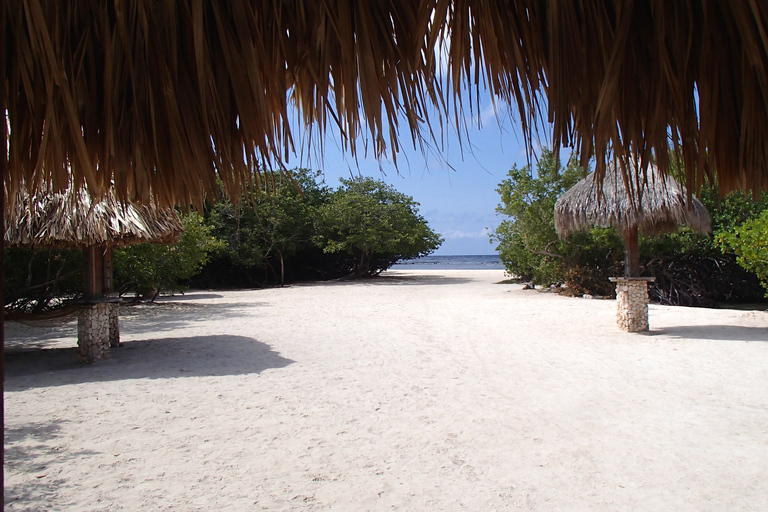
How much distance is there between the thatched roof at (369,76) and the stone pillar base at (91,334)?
4.89 meters

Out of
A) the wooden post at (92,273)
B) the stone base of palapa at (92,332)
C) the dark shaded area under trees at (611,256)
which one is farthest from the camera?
the dark shaded area under trees at (611,256)

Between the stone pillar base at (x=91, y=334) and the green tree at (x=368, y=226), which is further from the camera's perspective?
the green tree at (x=368, y=226)

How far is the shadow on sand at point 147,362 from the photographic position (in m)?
4.98

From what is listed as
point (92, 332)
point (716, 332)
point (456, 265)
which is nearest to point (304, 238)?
point (92, 332)

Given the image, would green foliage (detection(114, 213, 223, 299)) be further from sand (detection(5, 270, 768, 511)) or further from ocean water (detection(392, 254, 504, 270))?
ocean water (detection(392, 254, 504, 270))

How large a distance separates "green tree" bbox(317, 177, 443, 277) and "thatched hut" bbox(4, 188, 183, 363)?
41.9 ft

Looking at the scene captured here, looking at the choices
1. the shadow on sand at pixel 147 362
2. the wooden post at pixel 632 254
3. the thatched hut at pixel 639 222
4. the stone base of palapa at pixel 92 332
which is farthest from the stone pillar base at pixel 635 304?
the stone base of palapa at pixel 92 332

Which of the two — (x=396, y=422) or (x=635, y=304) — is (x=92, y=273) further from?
(x=635, y=304)

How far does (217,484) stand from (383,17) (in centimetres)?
251

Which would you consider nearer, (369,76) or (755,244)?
(369,76)

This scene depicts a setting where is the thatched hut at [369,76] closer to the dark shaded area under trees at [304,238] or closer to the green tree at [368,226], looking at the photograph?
the dark shaded area under trees at [304,238]

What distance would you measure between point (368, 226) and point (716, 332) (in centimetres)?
1386

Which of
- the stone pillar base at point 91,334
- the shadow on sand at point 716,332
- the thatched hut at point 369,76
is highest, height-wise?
the thatched hut at point 369,76

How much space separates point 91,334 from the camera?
18.3 feet
